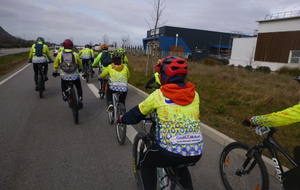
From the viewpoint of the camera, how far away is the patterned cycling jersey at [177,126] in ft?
6.82

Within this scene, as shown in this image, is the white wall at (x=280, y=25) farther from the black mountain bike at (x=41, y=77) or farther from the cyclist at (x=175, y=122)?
the cyclist at (x=175, y=122)

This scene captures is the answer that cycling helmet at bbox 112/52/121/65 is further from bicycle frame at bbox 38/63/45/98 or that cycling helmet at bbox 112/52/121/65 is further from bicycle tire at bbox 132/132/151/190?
bicycle frame at bbox 38/63/45/98

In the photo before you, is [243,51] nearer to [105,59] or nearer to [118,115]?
[105,59]

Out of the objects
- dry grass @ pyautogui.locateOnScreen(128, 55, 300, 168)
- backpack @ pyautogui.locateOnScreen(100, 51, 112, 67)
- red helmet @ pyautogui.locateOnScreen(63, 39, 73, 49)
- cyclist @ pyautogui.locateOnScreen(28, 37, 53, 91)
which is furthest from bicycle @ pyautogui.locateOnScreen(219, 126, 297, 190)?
cyclist @ pyautogui.locateOnScreen(28, 37, 53, 91)

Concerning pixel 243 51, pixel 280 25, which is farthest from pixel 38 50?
pixel 243 51

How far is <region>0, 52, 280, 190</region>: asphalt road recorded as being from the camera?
3209 mm

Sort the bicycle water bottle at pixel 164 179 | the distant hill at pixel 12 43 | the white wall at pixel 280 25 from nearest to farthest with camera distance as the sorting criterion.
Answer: the bicycle water bottle at pixel 164 179 → the white wall at pixel 280 25 → the distant hill at pixel 12 43

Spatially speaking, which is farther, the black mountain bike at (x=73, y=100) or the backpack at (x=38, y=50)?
the backpack at (x=38, y=50)

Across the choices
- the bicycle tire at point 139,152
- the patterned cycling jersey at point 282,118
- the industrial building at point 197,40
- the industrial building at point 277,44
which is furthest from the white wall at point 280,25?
the bicycle tire at point 139,152

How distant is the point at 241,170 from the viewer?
3.04 meters

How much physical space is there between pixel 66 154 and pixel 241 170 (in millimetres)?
2947

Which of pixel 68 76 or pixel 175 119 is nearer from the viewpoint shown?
pixel 175 119

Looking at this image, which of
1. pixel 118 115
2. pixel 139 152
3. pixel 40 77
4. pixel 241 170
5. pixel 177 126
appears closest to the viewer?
pixel 177 126

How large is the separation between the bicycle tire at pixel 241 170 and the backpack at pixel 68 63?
4235 millimetres
